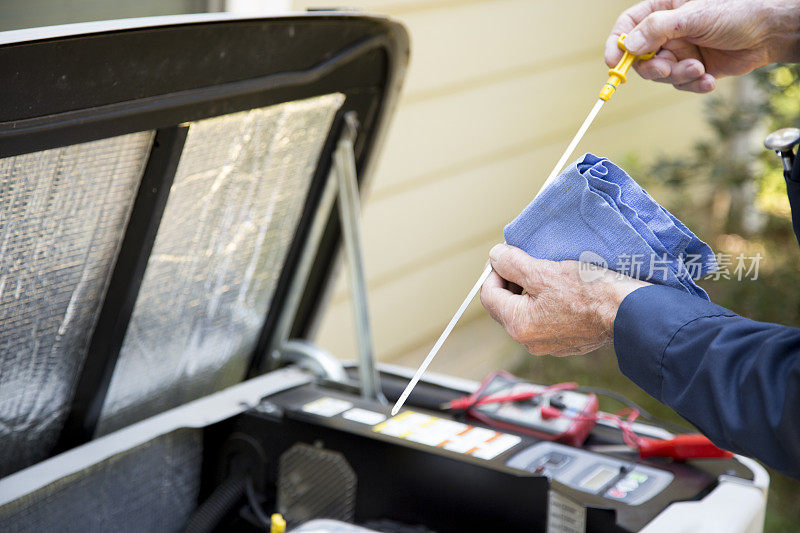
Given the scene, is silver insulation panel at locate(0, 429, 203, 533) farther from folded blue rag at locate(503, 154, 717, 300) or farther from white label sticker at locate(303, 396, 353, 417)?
folded blue rag at locate(503, 154, 717, 300)

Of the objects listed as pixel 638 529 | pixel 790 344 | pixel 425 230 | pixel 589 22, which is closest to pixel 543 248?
pixel 790 344

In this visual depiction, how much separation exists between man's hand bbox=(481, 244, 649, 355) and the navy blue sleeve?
0.03m

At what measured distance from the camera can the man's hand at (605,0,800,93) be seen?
1.17 metres

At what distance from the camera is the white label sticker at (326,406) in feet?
5.03

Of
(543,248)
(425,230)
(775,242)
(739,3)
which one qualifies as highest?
(739,3)

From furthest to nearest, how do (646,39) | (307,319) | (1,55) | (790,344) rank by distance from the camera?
(307,319) < (646,39) < (1,55) < (790,344)

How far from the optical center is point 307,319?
1.81m

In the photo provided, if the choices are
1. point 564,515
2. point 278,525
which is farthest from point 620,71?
point 278,525

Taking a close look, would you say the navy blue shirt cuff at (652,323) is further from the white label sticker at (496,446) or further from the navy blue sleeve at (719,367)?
the white label sticker at (496,446)

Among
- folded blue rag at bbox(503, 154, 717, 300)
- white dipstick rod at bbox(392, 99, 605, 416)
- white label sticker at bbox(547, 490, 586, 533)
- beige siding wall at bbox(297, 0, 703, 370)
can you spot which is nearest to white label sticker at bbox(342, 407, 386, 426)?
white label sticker at bbox(547, 490, 586, 533)

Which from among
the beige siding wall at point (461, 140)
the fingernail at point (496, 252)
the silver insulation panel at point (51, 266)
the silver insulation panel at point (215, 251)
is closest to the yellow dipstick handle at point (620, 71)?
the fingernail at point (496, 252)

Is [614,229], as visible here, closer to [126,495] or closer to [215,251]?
[215,251]

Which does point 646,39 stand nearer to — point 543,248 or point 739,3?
point 739,3

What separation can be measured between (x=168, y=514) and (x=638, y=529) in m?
0.79
